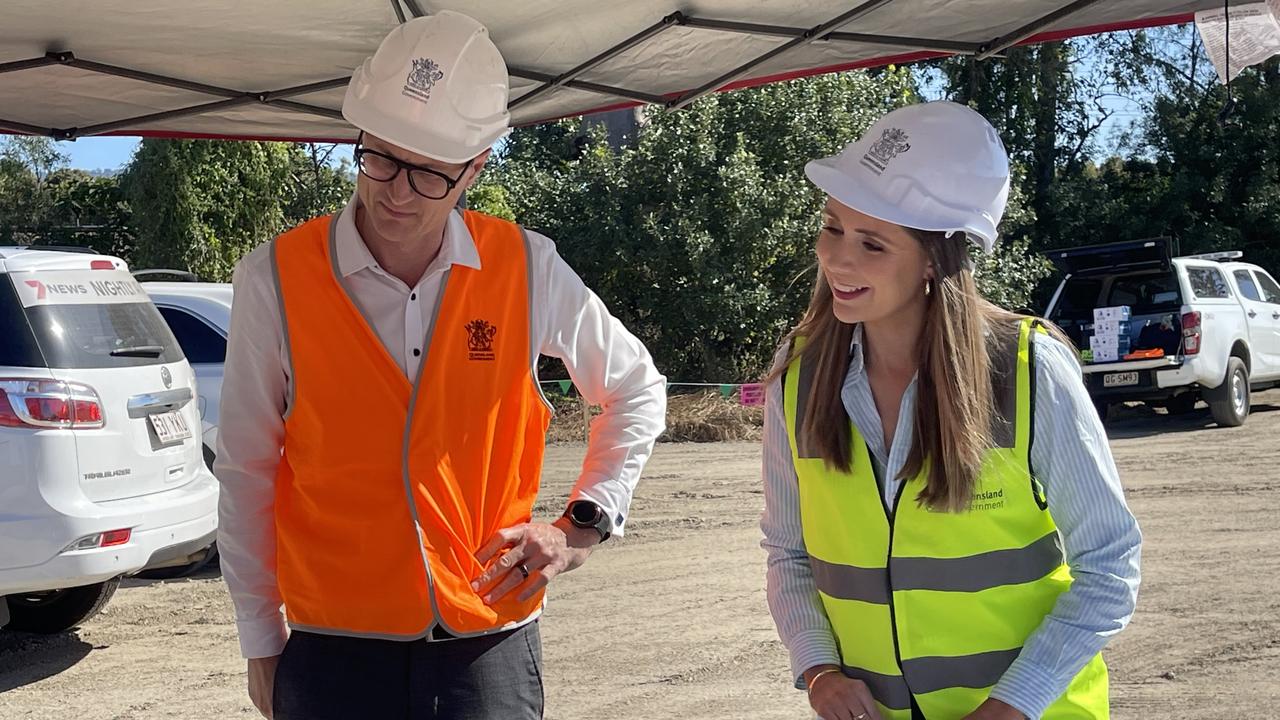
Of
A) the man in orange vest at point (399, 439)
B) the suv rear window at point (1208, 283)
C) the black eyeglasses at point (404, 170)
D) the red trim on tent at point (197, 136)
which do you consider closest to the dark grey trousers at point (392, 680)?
the man in orange vest at point (399, 439)

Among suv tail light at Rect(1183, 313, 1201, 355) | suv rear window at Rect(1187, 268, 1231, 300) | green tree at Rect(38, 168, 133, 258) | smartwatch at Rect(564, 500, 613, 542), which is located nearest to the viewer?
smartwatch at Rect(564, 500, 613, 542)

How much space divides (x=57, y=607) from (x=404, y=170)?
A: 630 centimetres

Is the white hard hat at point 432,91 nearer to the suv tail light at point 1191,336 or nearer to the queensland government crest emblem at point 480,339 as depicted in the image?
the queensland government crest emblem at point 480,339

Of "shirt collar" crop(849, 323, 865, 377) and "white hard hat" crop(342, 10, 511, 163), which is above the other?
"white hard hat" crop(342, 10, 511, 163)

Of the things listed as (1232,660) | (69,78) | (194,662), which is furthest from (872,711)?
(194,662)

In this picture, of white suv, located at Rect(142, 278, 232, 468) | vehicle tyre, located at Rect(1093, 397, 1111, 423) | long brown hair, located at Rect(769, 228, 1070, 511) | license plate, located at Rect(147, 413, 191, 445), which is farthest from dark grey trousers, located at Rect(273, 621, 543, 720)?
vehicle tyre, located at Rect(1093, 397, 1111, 423)

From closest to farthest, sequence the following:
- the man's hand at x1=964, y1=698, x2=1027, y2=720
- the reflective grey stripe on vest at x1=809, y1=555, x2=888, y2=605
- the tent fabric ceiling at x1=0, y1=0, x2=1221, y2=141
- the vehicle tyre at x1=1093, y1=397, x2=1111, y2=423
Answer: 1. the man's hand at x1=964, y1=698, x2=1027, y2=720
2. the reflective grey stripe on vest at x1=809, y1=555, x2=888, y2=605
3. the tent fabric ceiling at x1=0, y1=0, x2=1221, y2=141
4. the vehicle tyre at x1=1093, y1=397, x2=1111, y2=423

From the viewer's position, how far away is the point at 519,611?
262cm

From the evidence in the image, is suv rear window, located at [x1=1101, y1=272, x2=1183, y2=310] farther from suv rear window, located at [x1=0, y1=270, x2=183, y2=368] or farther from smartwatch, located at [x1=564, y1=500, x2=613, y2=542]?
smartwatch, located at [x1=564, y1=500, x2=613, y2=542]

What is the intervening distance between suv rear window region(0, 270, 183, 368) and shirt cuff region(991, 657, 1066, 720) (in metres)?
5.73

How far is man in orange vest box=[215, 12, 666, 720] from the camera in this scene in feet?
8.25

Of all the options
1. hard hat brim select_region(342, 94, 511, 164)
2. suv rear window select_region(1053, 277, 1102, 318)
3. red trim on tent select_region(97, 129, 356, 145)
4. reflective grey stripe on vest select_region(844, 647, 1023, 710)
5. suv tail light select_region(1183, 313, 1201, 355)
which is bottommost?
suv tail light select_region(1183, 313, 1201, 355)

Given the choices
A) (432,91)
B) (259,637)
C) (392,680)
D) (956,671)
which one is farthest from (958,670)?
(432,91)

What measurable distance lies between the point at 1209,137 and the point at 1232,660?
21.2m
